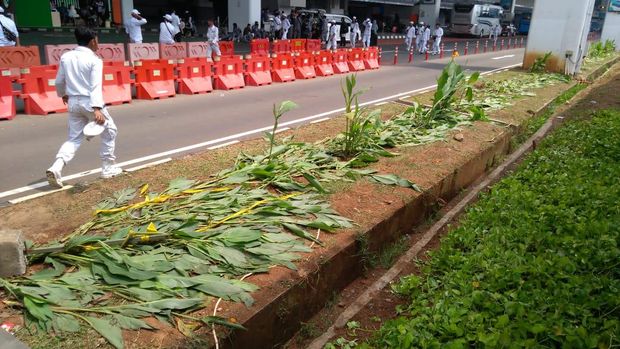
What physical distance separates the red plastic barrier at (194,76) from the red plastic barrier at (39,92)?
337cm

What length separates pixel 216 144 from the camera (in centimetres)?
838

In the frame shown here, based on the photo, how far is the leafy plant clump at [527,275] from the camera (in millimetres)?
3234

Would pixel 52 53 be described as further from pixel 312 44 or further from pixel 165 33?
pixel 312 44

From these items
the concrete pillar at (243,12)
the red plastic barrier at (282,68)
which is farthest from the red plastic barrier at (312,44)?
the red plastic barrier at (282,68)

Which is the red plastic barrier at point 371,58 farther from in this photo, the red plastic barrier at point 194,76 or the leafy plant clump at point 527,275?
the leafy plant clump at point 527,275

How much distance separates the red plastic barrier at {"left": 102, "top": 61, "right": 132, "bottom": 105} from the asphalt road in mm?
263

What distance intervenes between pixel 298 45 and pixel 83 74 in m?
19.4

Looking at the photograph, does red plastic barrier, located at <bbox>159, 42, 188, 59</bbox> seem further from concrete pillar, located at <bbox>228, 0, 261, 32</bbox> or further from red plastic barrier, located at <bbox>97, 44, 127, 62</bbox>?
concrete pillar, located at <bbox>228, 0, 261, 32</bbox>

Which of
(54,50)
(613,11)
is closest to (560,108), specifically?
(54,50)

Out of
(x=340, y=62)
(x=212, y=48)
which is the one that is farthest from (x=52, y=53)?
(x=340, y=62)

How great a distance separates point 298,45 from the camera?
2447 cm

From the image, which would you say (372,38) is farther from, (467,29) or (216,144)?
(216,144)

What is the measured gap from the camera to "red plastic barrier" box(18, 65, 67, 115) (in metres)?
9.77

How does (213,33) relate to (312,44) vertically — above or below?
above
